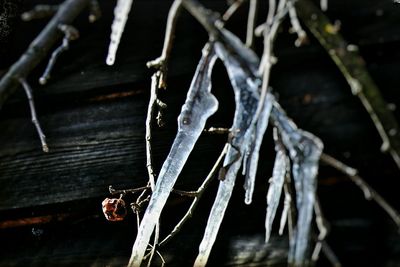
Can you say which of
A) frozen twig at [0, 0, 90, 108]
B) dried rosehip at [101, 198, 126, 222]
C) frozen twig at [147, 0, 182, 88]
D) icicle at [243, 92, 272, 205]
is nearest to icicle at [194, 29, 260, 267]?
icicle at [243, 92, 272, 205]

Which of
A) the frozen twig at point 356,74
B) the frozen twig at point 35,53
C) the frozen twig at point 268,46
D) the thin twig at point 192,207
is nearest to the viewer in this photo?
the frozen twig at point 268,46

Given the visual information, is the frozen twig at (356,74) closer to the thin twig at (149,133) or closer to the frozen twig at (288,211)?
the frozen twig at (288,211)

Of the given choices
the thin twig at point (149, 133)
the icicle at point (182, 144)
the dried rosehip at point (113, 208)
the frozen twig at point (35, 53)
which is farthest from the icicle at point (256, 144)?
the frozen twig at point (35, 53)

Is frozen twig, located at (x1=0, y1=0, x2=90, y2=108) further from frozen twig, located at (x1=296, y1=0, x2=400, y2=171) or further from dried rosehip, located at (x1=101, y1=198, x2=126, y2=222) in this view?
frozen twig, located at (x1=296, y1=0, x2=400, y2=171)

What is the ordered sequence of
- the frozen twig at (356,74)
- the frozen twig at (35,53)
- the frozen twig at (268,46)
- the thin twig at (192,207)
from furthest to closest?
the frozen twig at (35,53) < the frozen twig at (356,74) < the thin twig at (192,207) < the frozen twig at (268,46)

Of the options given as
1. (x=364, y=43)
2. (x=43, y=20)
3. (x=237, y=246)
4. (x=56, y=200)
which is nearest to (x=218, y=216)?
(x=237, y=246)

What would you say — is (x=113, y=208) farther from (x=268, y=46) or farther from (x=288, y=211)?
(x=268, y=46)

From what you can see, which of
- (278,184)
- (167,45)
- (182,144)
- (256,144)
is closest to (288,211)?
(278,184)
